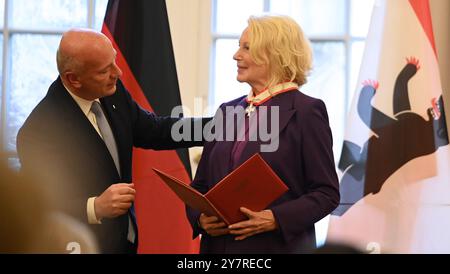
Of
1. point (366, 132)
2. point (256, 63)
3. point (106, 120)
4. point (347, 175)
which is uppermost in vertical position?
point (256, 63)

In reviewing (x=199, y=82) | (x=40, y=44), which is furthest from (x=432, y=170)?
(x=40, y=44)

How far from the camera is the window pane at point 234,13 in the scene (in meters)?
4.19

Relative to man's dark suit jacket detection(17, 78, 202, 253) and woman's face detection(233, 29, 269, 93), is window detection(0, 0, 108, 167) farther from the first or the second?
woman's face detection(233, 29, 269, 93)

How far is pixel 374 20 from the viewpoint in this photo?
12.5 feet

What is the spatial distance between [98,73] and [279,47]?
0.71m

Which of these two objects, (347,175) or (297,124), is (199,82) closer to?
(347,175)

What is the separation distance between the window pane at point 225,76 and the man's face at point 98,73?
148cm

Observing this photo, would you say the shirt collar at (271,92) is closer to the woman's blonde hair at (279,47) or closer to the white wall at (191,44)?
the woman's blonde hair at (279,47)

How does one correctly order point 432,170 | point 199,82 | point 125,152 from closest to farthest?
point 125,152 < point 432,170 < point 199,82

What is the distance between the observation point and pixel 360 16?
4.16m

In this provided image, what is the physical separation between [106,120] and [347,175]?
4.99 feet

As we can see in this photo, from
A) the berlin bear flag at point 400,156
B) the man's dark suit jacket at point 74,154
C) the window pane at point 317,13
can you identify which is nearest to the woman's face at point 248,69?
the man's dark suit jacket at point 74,154

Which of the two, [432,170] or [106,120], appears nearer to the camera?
[106,120]
